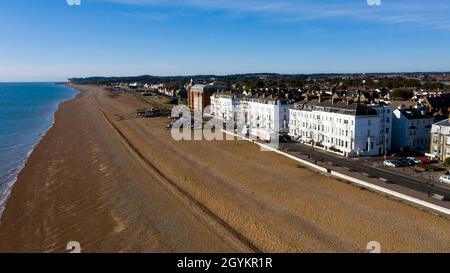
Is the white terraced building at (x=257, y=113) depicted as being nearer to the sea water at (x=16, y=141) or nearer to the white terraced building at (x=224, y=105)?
the white terraced building at (x=224, y=105)

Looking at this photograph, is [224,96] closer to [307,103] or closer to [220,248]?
[307,103]

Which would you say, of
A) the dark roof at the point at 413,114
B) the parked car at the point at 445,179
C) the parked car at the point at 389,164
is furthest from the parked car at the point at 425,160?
the dark roof at the point at 413,114

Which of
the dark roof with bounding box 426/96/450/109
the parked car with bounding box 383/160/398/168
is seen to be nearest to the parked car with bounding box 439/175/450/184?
the parked car with bounding box 383/160/398/168

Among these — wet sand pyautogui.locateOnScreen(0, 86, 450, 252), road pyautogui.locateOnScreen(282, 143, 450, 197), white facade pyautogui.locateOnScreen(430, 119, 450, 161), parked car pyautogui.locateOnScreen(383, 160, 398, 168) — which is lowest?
wet sand pyautogui.locateOnScreen(0, 86, 450, 252)

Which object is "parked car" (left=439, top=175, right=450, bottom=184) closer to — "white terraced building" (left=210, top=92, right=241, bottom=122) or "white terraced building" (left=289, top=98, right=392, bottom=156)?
"white terraced building" (left=289, top=98, right=392, bottom=156)
